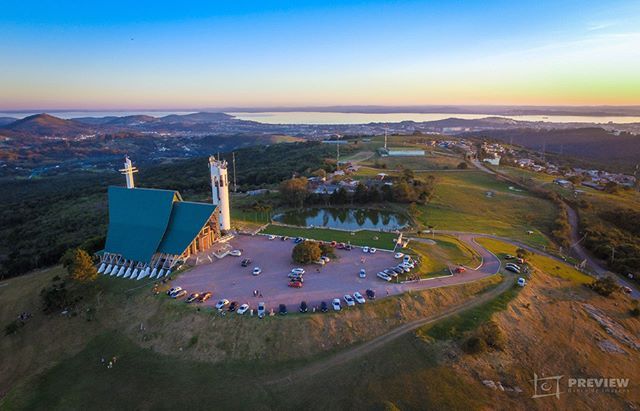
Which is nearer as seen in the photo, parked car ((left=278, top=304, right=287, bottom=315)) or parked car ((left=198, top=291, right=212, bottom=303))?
parked car ((left=278, top=304, right=287, bottom=315))

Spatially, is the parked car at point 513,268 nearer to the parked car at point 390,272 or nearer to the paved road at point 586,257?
the paved road at point 586,257

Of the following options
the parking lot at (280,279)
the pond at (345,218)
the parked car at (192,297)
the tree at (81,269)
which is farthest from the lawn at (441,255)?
the tree at (81,269)

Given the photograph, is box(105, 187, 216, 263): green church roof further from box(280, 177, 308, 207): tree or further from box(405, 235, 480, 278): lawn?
box(280, 177, 308, 207): tree

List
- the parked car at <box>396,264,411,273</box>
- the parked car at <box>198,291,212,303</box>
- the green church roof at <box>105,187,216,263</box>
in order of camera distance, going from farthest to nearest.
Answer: the green church roof at <box>105,187,216,263</box> → the parked car at <box>396,264,411,273</box> → the parked car at <box>198,291,212,303</box>

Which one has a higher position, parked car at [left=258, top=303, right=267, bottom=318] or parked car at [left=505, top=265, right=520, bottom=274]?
parked car at [left=258, top=303, right=267, bottom=318]

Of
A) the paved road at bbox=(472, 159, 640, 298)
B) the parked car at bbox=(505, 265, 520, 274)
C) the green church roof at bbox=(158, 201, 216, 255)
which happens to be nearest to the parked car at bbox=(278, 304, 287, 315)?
the green church roof at bbox=(158, 201, 216, 255)

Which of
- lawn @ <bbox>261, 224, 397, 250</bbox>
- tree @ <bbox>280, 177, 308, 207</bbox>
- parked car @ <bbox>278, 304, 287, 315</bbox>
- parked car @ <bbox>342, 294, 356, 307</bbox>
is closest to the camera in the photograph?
parked car @ <bbox>278, 304, 287, 315</bbox>
